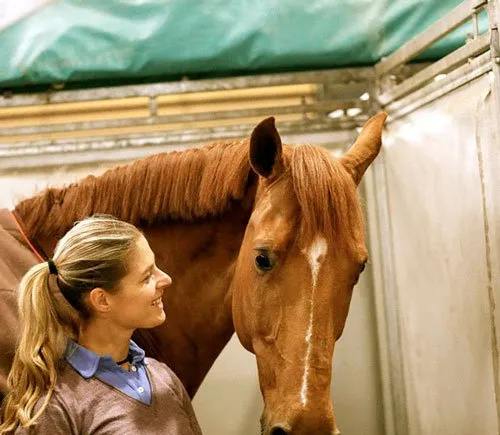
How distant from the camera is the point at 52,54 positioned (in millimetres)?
2080

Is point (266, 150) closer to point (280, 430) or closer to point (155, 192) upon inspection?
point (155, 192)

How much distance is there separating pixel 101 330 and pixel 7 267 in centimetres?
36

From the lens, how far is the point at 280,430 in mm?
1153

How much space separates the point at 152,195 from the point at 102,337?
438 millimetres

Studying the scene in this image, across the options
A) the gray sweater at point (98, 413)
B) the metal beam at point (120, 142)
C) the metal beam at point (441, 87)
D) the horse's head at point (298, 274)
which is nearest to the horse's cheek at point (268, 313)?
the horse's head at point (298, 274)

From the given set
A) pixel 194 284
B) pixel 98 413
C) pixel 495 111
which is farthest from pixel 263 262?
pixel 495 111

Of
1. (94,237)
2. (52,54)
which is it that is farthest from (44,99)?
(94,237)

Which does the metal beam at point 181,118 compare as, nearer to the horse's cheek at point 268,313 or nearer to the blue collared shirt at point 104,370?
the horse's cheek at point 268,313

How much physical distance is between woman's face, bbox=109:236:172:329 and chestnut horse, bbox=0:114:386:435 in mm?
225

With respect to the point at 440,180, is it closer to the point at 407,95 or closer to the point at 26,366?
the point at 407,95

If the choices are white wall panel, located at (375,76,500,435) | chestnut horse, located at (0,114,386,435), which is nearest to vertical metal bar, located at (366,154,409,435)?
white wall panel, located at (375,76,500,435)

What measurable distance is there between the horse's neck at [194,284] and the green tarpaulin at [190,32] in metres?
0.84

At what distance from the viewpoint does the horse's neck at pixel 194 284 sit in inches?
59.1

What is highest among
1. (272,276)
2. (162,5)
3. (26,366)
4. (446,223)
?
(162,5)
